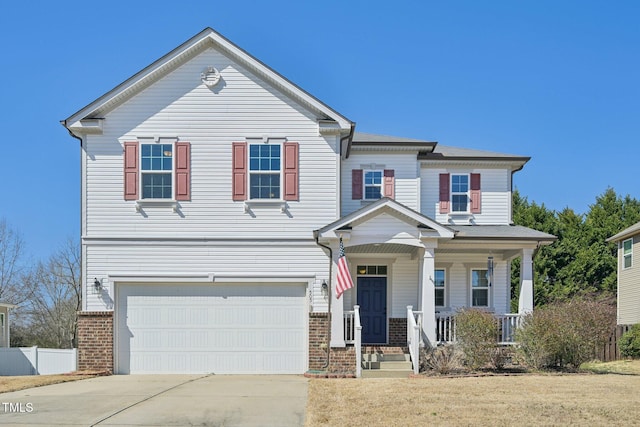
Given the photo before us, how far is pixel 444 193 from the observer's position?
2188 cm

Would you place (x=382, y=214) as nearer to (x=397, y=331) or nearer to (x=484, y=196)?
(x=397, y=331)

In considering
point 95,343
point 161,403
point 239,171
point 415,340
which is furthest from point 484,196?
point 161,403

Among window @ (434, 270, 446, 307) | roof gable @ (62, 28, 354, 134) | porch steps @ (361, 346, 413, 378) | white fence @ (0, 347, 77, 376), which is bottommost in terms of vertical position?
white fence @ (0, 347, 77, 376)


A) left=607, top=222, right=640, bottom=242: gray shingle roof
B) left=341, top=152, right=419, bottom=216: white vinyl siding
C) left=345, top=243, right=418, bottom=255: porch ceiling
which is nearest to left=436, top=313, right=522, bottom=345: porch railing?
left=345, top=243, right=418, bottom=255: porch ceiling

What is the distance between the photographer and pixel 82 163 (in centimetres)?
1892

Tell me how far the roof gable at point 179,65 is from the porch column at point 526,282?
621cm

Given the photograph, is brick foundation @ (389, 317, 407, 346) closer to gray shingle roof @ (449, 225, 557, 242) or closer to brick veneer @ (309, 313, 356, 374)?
brick veneer @ (309, 313, 356, 374)

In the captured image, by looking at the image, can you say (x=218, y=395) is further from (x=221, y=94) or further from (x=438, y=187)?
(x=438, y=187)

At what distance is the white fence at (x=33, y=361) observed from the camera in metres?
22.7

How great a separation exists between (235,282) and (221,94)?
5150 mm

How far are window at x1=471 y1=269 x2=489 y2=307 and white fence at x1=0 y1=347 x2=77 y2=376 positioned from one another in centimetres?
1288

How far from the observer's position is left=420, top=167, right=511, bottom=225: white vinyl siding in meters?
21.8

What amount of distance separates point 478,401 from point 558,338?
5313 millimetres

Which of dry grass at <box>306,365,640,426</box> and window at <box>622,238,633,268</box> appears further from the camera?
window at <box>622,238,633,268</box>
